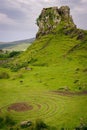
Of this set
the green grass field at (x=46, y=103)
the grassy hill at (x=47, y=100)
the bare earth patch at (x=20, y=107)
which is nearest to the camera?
the grassy hill at (x=47, y=100)

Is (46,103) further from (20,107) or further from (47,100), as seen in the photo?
(20,107)

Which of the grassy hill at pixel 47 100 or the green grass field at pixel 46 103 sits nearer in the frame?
the grassy hill at pixel 47 100

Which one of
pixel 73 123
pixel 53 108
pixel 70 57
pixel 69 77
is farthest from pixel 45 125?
pixel 70 57

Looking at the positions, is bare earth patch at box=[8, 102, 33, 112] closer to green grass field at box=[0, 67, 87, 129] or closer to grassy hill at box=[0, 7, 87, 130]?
grassy hill at box=[0, 7, 87, 130]

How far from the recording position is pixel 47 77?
439ft

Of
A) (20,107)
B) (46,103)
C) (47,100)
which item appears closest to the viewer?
(20,107)

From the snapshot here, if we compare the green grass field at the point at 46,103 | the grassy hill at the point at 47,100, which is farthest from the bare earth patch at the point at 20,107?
the green grass field at the point at 46,103

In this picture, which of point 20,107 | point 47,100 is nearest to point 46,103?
point 47,100

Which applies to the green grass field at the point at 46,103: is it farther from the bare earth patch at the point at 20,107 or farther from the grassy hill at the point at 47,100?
the bare earth patch at the point at 20,107

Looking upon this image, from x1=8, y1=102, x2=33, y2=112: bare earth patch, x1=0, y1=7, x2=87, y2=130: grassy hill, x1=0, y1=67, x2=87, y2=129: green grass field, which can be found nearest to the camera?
x1=0, y1=7, x2=87, y2=130: grassy hill

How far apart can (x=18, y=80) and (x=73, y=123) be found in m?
72.3

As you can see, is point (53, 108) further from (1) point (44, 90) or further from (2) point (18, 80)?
(2) point (18, 80)

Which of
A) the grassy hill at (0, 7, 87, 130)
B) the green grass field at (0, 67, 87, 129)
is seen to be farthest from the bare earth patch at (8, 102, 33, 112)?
the green grass field at (0, 67, 87, 129)

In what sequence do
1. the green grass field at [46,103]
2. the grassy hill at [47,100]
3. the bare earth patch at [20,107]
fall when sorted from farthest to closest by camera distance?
the bare earth patch at [20,107]
the green grass field at [46,103]
the grassy hill at [47,100]
